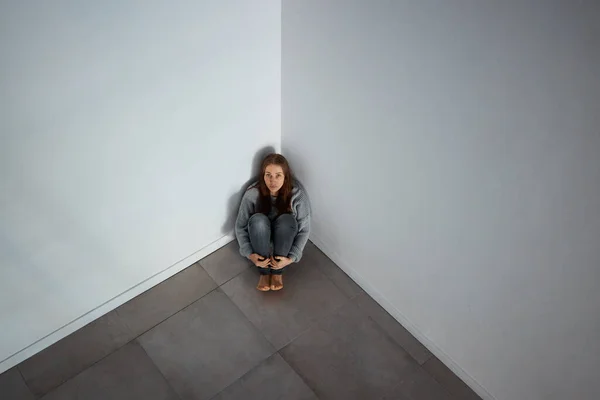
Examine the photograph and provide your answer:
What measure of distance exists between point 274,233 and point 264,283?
0.77 feet

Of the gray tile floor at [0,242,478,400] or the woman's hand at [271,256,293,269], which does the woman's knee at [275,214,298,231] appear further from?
the gray tile floor at [0,242,478,400]

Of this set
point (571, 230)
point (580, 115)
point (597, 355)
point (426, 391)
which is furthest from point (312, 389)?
point (580, 115)

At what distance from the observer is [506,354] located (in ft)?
6.81

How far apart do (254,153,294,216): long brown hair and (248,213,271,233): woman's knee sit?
0.06 meters

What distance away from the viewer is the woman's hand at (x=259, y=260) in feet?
8.38

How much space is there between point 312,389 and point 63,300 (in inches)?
41.9

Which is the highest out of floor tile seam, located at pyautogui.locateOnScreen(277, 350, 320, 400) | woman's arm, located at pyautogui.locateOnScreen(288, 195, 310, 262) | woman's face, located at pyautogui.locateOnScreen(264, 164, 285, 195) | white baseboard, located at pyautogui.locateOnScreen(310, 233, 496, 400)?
woman's face, located at pyautogui.locateOnScreen(264, 164, 285, 195)

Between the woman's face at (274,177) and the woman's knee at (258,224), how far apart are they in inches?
5.7

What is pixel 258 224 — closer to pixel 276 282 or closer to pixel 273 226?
pixel 273 226

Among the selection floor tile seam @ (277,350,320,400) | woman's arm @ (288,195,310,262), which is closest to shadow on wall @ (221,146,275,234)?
woman's arm @ (288,195,310,262)

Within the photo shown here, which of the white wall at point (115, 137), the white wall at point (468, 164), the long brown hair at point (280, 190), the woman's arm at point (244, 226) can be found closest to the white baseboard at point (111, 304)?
the white wall at point (115, 137)

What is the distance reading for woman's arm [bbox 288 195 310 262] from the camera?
Result: 257 centimetres

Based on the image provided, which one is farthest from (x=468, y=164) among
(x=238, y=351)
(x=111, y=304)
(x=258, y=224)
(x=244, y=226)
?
(x=111, y=304)

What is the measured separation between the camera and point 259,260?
2557 millimetres
